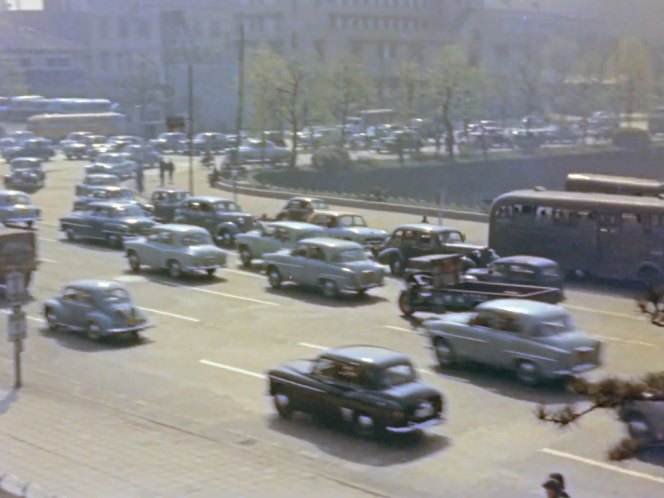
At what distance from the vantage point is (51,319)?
20.0 meters

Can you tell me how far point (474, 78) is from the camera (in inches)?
2530

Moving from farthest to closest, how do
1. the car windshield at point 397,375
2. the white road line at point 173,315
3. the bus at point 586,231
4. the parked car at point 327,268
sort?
1. the bus at point 586,231
2. the parked car at point 327,268
3. the white road line at point 173,315
4. the car windshield at point 397,375

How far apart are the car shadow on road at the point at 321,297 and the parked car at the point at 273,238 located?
2321 millimetres

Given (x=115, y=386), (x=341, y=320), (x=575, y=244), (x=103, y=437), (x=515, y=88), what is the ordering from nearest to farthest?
(x=103, y=437)
(x=115, y=386)
(x=341, y=320)
(x=575, y=244)
(x=515, y=88)

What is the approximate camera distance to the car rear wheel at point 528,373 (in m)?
16.0

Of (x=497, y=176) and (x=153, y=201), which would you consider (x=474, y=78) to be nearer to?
(x=497, y=176)

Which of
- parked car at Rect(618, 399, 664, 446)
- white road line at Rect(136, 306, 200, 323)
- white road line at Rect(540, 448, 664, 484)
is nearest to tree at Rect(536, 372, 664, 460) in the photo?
parked car at Rect(618, 399, 664, 446)

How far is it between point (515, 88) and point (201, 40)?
22.1m

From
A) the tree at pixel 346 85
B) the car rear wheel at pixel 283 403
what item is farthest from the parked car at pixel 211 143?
the car rear wheel at pixel 283 403

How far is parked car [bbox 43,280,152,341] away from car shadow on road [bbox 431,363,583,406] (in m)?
5.34

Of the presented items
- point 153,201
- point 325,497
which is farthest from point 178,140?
point 325,497

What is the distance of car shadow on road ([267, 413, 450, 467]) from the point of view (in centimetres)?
1330

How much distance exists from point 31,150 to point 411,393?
49.2 metres

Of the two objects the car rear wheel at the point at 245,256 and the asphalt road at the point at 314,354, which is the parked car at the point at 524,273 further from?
the car rear wheel at the point at 245,256
